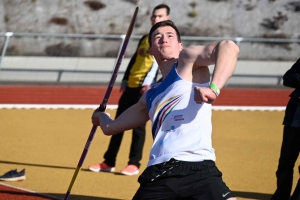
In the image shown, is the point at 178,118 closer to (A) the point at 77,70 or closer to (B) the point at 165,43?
(B) the point at 165,43

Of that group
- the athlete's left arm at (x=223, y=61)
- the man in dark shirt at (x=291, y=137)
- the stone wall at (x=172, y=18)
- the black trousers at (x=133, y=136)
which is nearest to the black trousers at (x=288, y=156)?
the man in dark shirt at (x=291, y=137)

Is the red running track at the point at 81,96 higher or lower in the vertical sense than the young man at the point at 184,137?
higher

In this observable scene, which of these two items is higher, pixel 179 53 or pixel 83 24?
pixel 83 24

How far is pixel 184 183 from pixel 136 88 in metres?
4.16

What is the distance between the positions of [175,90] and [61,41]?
42.0ft

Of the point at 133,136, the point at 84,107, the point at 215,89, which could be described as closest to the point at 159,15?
the point at 133,136

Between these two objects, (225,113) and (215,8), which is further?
(215,8)

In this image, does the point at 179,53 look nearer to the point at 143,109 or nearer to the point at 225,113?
the point at 143,109

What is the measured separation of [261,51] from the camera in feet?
58.5

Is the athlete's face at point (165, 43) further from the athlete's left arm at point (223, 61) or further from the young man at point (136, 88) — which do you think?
the young man at point (136, 88)

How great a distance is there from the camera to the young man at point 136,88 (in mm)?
8312

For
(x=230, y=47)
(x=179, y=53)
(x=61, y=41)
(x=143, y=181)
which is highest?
(x=61, y=41)

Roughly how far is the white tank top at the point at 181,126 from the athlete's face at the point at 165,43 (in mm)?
170

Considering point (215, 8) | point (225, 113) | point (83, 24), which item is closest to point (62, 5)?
point (83, 24)
